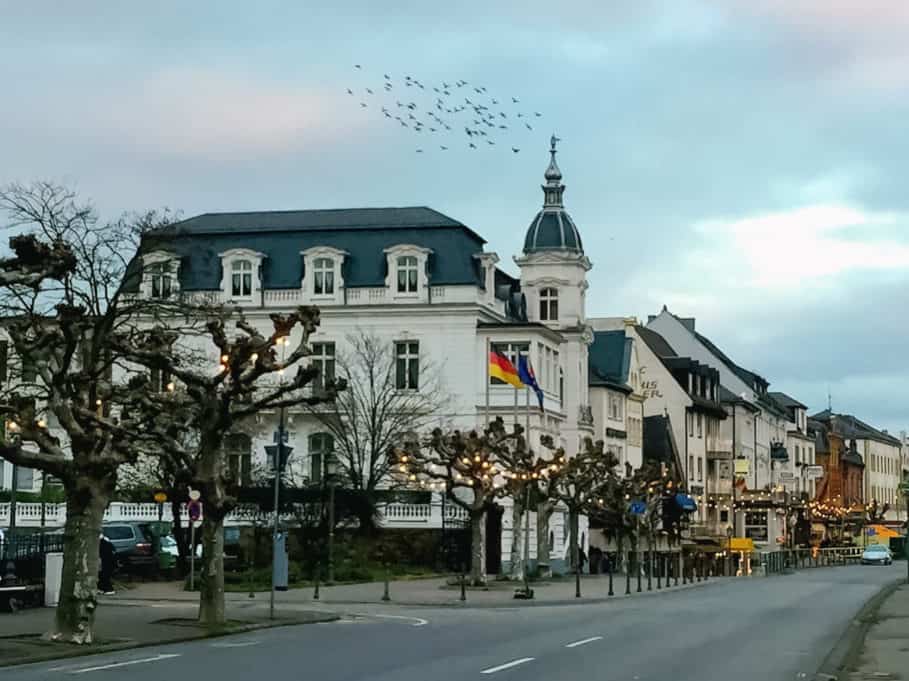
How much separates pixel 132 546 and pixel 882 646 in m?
29.6

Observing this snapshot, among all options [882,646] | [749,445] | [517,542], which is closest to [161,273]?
[517,542]

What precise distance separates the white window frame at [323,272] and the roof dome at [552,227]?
1090cm

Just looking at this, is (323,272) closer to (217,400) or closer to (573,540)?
(573,540)

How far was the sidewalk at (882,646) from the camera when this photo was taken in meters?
22.3

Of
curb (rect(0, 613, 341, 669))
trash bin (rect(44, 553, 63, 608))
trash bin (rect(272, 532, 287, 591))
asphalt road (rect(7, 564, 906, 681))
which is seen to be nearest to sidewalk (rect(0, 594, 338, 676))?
curb (rect(0, 613, 341, 669))

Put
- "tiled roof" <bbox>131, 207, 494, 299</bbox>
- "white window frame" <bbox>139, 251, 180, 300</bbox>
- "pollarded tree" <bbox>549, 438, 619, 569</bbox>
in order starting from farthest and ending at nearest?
"tiled roof" <bbox>131, 207, 494, 299</bbox>, "pollarded tree" <bbox>549, 438, 619, 569</bbox>, "white window frame" <bbox>139, 251, 180, 300</bbox>

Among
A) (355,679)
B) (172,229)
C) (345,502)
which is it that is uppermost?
(172,229)

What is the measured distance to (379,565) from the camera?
209 feet

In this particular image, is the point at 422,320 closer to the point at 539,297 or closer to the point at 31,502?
the point at 539,297

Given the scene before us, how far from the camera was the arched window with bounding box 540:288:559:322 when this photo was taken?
80.2 metres

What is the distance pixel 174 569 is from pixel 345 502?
12.4 meters

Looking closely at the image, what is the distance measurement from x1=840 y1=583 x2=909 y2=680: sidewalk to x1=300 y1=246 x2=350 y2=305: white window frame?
36374mm

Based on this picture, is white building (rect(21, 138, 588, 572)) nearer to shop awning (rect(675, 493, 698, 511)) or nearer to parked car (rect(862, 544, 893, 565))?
shop awning (rect(675, 493, 698, 511))

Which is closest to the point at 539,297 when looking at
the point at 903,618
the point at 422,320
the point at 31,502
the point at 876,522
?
the point at 422,320
